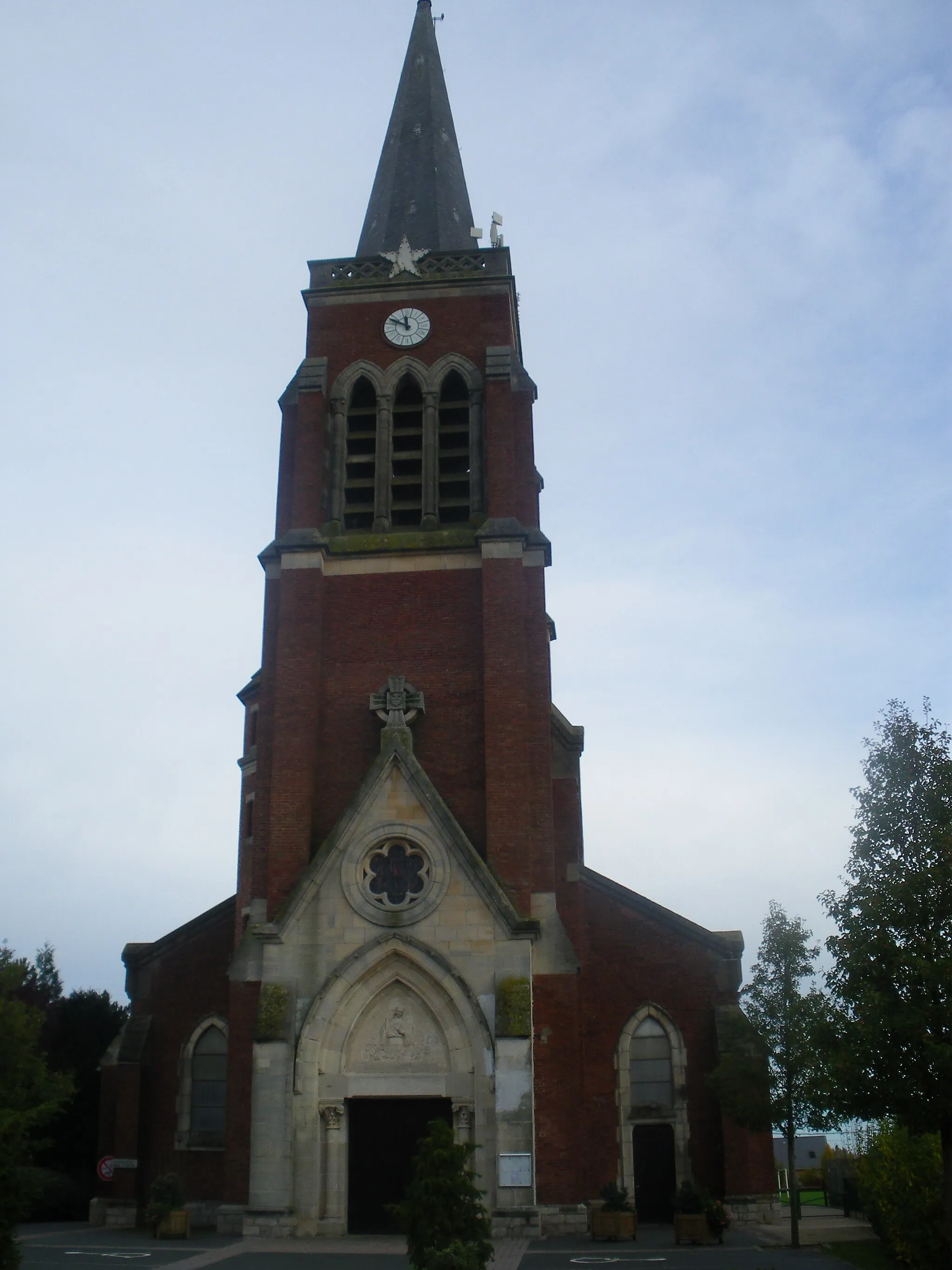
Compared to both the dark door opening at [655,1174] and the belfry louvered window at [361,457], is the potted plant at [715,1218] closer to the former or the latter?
the dark door opening at [655,1174]

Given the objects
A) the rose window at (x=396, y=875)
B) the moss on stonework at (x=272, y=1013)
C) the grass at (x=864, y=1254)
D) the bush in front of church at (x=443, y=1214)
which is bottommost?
the grass at (x=864, y=1254)

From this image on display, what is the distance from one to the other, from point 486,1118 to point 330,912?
4565 millimetres

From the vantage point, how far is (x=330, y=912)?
2266cm

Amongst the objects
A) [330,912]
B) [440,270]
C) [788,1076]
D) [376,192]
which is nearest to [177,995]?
[330,912]

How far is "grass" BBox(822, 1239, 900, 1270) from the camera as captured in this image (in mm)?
18766

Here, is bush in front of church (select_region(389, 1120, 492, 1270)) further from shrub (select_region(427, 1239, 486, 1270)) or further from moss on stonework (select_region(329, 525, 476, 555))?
moss on stonework (select_region(329, 525, 476, 555))

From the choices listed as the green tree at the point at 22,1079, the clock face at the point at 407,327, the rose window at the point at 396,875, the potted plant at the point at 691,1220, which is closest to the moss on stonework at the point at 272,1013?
the rose window at the point at 396,875

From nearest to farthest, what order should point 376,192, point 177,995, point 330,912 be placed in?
point 330,912, point 177,995, point 376,192

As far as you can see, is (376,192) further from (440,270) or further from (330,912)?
(330,912)

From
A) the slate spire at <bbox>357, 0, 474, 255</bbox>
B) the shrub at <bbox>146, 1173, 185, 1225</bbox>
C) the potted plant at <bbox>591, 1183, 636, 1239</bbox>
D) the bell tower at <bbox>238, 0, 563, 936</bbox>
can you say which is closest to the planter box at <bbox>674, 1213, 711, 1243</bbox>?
the potted plant at <bbox>591, 1183, 636, 1239</bbox>

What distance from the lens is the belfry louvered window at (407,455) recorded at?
28.2 meters

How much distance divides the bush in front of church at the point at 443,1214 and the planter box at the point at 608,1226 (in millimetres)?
7779

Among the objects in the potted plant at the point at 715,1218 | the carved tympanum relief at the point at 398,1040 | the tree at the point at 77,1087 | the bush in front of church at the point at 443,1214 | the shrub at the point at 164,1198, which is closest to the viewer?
the bush in front of church at the point at 443,1214

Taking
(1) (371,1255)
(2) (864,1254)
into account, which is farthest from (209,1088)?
(2) (864,1254)
